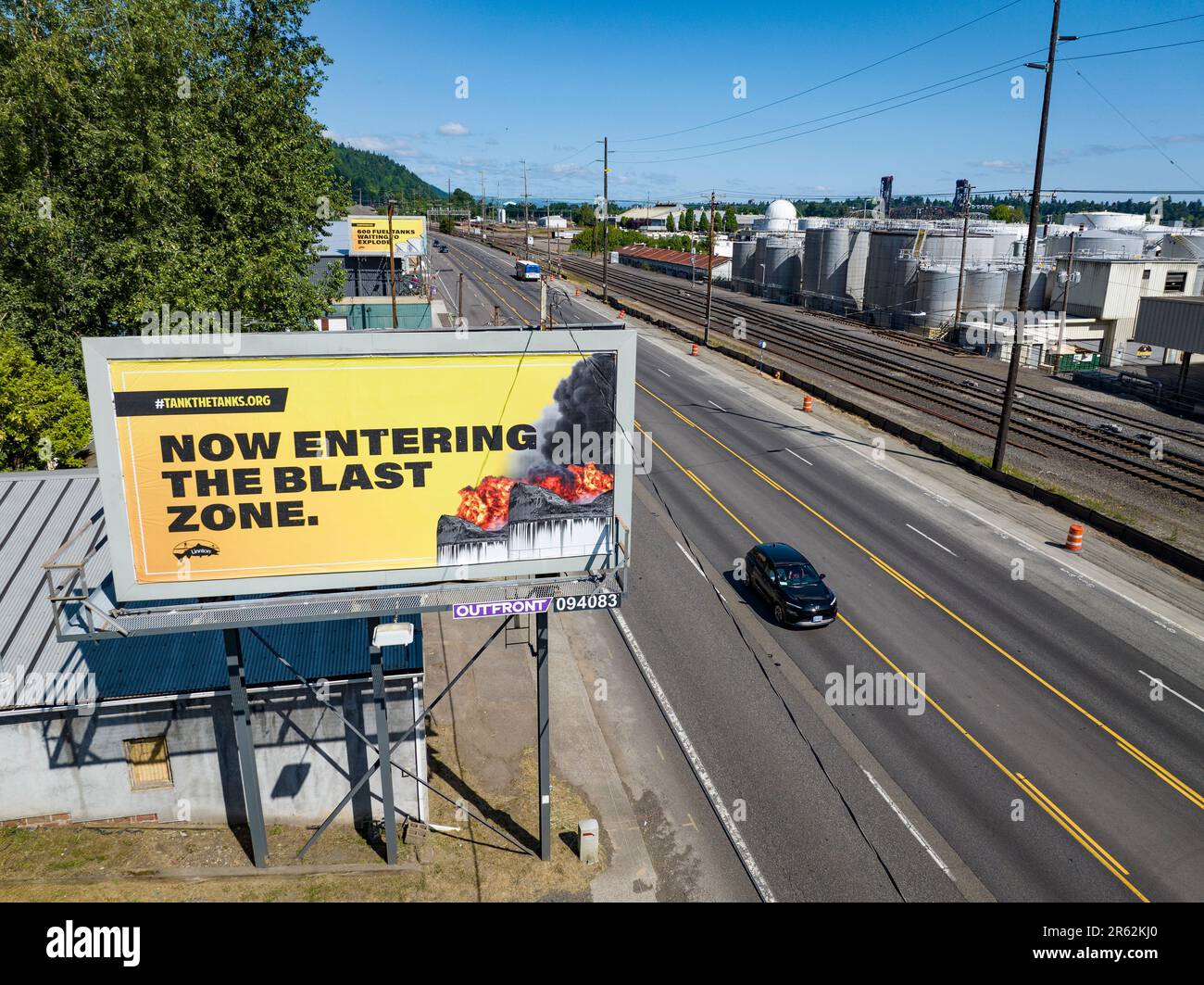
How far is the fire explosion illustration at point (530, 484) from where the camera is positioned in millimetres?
12414

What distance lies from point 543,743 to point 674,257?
11866 cm

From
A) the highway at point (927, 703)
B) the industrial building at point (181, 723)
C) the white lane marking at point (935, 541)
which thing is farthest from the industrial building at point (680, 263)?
the industrial building at point (181, 723)

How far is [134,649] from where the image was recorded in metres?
14.0

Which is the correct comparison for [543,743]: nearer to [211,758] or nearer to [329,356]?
[211,758]

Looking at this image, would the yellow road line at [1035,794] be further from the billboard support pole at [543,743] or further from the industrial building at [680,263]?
the industrial building at [680,263]

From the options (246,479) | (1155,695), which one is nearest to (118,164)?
(246,479)

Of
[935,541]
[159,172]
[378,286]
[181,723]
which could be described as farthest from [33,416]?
[378,286]

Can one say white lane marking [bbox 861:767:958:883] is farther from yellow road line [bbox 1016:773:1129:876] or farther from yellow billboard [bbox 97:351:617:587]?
yellow billboard [bbox 97:351:617:587]

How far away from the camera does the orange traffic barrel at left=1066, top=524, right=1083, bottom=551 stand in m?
27.1

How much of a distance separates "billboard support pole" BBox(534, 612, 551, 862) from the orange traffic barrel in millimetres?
22088

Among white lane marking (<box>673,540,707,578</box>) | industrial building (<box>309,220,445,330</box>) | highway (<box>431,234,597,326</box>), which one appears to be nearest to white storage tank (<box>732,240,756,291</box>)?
highway (<box>431,234,597,326</box>)

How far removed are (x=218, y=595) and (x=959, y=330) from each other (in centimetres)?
6841

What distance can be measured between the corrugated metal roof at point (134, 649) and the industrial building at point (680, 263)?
328ft

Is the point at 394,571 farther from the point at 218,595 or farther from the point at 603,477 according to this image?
the point at 603,477
